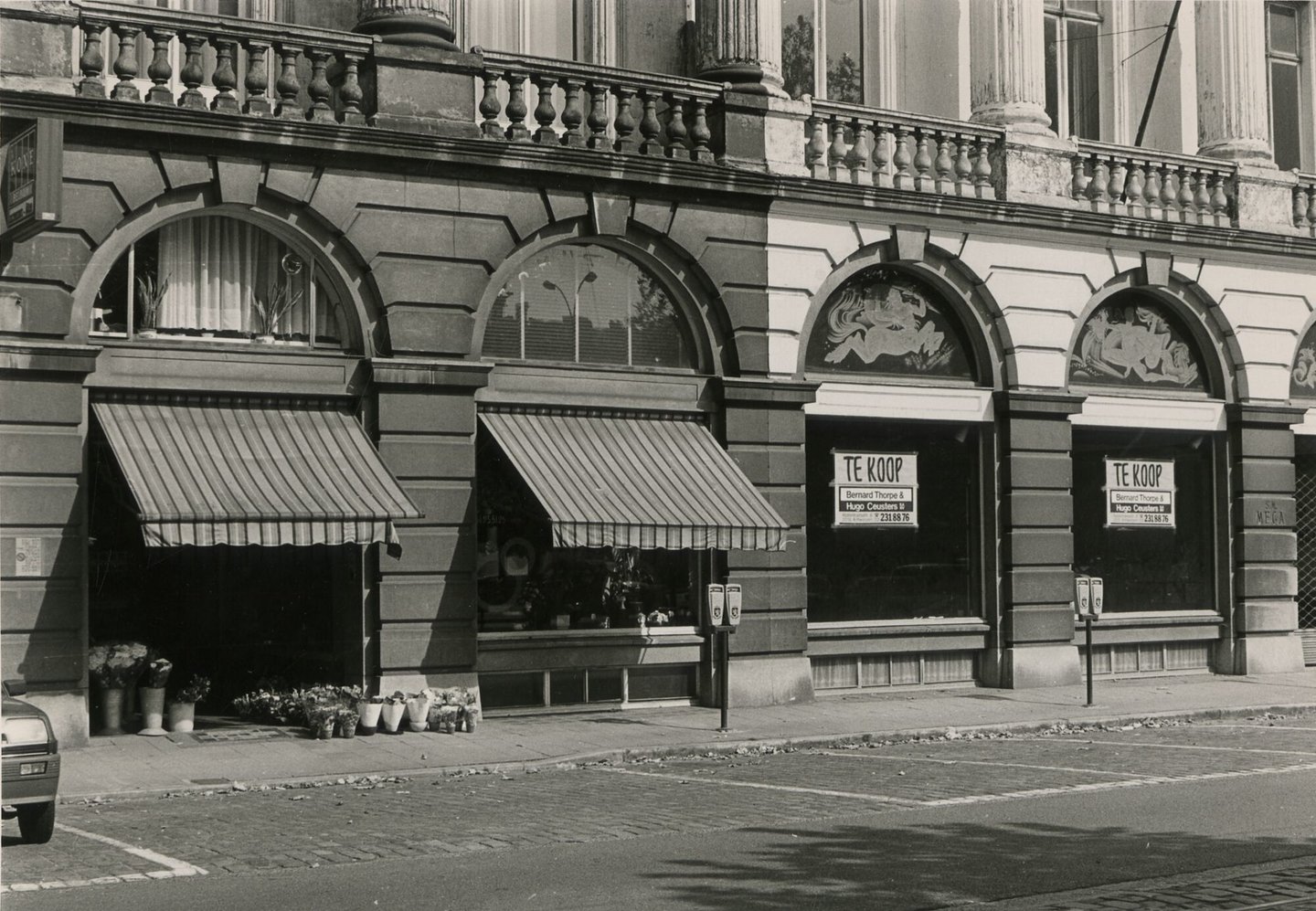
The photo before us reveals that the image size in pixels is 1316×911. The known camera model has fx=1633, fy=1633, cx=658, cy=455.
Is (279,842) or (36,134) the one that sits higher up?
(36,134)

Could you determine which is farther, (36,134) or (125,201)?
(125,201)

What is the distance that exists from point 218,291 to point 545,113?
174 inches

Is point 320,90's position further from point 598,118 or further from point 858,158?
point 858,158

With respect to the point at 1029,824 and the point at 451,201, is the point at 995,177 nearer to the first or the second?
the point at 451,201

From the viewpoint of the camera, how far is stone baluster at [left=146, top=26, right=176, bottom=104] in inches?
679

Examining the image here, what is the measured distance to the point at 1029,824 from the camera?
11539mm

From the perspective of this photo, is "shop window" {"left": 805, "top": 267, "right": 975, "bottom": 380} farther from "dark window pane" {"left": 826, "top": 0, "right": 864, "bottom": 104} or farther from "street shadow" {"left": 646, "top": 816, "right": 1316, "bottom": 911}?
"street shadow" {"left": 646, "top": 816, "right": 1316, "bottom": 911}

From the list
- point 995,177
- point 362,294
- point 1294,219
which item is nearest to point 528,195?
point 362,294

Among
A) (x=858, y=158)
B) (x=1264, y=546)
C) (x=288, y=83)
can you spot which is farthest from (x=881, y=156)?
(x=1264, y=546)

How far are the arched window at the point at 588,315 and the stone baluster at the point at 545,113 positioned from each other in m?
1.29

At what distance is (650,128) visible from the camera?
20.4m

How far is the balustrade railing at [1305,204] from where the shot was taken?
26.2m

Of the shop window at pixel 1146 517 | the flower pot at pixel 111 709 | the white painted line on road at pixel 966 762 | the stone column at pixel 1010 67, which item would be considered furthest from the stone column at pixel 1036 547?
the flower pot at pixel 111 709

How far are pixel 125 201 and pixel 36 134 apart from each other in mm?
1556
